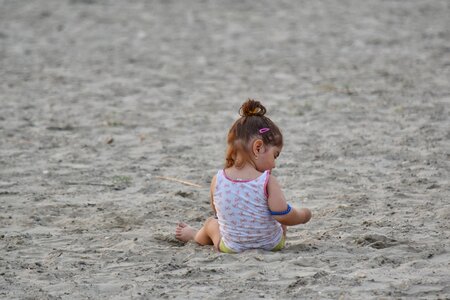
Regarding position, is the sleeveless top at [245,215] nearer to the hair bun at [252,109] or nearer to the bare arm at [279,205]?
the bare arm at [279,205]

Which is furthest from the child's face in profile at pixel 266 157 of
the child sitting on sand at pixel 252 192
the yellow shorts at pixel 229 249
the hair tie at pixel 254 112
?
the yellow shorts at pixel 229 249

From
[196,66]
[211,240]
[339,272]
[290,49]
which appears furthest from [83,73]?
[339,272]

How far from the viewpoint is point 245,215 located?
5.00 meters

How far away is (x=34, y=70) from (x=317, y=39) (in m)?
4.22

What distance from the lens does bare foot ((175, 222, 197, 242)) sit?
17.6 feet

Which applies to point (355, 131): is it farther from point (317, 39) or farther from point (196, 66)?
point (317, 39)

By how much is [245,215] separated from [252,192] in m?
0.14

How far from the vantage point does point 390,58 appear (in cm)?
1163

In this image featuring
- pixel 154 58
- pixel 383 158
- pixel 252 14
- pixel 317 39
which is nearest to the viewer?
pixel 383 158

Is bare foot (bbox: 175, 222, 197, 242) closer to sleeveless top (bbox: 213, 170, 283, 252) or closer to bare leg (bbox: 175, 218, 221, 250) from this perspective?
bare leg (bbox: 175, 218, 221, 250)

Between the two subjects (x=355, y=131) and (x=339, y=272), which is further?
(x=355, y=131)

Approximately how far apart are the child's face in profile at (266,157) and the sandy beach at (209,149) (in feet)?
1.58

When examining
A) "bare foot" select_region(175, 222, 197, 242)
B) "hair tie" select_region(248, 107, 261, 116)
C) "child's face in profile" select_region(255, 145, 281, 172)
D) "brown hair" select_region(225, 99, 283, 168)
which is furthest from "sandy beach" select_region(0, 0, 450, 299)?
"hair tie" select_region(248, 107, 261, 116)

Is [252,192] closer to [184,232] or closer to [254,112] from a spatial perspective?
[254,112]
